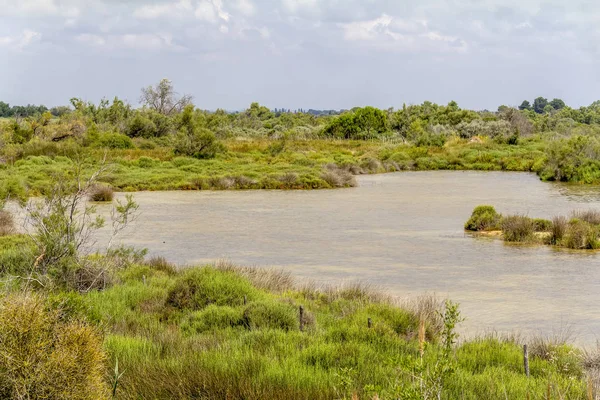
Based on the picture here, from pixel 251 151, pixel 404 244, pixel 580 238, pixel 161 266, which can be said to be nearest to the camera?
pixel 161 266

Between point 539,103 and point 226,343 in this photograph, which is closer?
point 226,343

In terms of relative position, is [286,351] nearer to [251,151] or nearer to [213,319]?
[213,319]

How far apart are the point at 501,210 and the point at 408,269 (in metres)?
11.0

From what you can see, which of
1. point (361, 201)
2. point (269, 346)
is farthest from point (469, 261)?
point (361, 201)

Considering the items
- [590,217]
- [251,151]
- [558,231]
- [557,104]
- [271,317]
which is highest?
[557,104]

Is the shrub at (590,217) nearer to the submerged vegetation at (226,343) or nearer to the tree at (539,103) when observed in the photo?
the submerged vegetation at (226,343)

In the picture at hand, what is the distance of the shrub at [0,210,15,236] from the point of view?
17531 mm

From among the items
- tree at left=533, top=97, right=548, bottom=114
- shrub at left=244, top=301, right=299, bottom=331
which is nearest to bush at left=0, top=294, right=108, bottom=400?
shrub at left=244, top=301, right=299, bottom=331

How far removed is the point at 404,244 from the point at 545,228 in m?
4.68

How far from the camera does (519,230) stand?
19.8 m

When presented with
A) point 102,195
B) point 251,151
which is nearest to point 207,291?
point 102,195

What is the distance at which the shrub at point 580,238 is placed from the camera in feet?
60.3

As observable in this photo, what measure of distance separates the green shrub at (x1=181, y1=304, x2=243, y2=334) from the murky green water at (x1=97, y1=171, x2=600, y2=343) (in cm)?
391

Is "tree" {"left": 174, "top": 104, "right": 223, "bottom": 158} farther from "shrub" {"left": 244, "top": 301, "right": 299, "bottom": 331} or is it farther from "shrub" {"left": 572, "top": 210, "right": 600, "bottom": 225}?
"shrub" {"left": 244, "top": 301, "right": 299, "bottom": 331}
